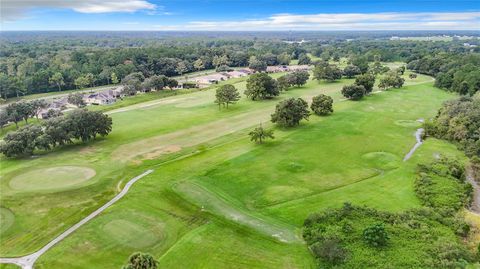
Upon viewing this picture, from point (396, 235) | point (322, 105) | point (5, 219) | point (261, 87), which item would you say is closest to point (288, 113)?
point (322, 105)

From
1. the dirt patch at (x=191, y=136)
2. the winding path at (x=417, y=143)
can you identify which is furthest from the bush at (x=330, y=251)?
the dirt patch at (x=191, y=136)

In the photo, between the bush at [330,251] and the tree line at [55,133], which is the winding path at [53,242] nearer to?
the tree line at [55,133]

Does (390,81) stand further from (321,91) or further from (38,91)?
(38,91)

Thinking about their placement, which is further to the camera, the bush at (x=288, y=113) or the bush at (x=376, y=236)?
the bush at (x=288, y=113)

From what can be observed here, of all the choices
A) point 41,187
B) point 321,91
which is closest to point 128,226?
point 41,187

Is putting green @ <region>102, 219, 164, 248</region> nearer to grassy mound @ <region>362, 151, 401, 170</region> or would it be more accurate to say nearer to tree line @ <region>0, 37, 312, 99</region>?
grassy mound @ <region>362, 151, 401, 170</region>
